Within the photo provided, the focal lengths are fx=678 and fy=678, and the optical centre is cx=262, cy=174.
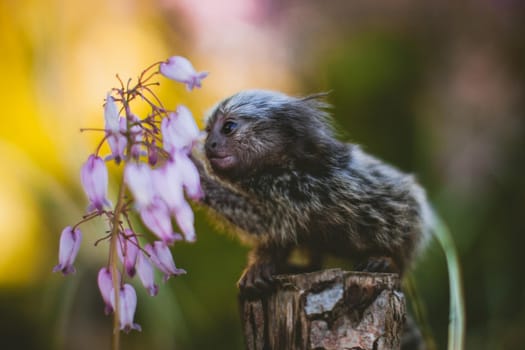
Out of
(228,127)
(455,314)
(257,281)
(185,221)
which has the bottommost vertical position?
(455,314)

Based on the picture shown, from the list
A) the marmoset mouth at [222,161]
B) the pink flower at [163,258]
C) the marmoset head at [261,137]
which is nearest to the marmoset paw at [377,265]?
the marmoset head at [261,137]

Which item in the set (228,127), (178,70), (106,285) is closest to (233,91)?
(228,127)

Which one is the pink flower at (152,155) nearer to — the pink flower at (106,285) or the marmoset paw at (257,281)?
the pink flower at (106,285)

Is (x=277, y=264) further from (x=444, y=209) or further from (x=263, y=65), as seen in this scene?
(x=263, y=65)

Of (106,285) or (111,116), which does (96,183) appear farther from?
(106,285)

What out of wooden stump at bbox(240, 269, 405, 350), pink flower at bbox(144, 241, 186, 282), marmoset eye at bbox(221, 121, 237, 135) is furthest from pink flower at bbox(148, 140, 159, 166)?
marmoset eye at bbox(221, 121, 237, 135)

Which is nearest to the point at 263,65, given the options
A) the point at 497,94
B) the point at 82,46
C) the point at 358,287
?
the point at 82,46

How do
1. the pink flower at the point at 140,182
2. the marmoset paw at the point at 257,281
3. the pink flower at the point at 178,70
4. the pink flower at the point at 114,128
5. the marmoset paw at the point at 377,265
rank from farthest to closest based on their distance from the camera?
the marmoset paw at the point at 377,265, the marmoset paw at the point at 257,281, the pink flower at the point at 178,70, the pink flower at the point at 114,128, the pink flower at the point at 140,182
